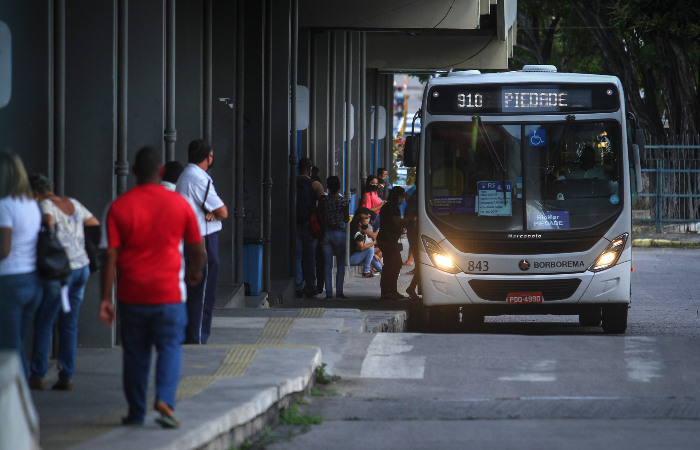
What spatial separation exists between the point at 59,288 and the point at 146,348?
1.49 m

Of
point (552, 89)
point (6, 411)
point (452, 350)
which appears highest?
point (552, 89)

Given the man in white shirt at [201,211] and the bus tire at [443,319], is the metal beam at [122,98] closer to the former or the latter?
the man in white shirt at [201,211]

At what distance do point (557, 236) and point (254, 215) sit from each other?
16.0ft

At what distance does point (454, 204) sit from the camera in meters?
11.3

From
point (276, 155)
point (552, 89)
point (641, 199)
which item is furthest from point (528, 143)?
point (641, 199)

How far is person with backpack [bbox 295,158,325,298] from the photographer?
15.2 meters

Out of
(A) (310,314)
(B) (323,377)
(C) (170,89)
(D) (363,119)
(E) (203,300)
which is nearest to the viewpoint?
(B) (323,377)

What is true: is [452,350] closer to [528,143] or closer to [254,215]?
[528,143]

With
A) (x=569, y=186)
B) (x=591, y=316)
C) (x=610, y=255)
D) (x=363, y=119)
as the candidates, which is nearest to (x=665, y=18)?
(x=363, y=119)

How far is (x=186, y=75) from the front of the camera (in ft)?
39.7

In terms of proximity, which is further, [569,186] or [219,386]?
[569,186]

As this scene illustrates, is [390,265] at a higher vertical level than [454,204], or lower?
lower

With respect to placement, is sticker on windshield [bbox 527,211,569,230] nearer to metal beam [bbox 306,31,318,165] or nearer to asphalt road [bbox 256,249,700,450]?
asphalt road [bbox 256,249,700,450]

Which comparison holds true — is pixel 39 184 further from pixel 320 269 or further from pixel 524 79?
pixel 320 269
